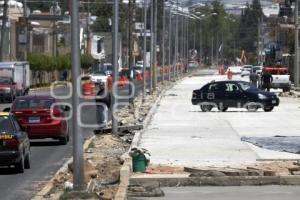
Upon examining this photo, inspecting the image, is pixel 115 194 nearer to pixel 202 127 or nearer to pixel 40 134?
pixel 40 134

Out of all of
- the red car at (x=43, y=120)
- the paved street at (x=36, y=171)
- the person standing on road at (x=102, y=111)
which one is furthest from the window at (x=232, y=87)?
the red car at (x=43, y=120)

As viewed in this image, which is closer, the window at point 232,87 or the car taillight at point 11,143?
the car taillight at point 11,143

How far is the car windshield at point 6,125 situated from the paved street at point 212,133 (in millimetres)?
3454

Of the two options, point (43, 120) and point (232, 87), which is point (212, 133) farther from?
point (232, 87)

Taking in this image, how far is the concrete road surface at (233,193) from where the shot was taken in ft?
53.5

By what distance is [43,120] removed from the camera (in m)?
29.6

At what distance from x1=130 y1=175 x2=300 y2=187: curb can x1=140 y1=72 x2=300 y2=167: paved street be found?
3379 mm

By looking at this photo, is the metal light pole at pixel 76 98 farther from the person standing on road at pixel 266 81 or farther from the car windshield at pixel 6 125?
the person standing on road at pixel 266 81

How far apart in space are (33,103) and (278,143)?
26.4ft

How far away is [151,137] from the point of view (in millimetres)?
30469

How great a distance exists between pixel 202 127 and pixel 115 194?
19.1 m

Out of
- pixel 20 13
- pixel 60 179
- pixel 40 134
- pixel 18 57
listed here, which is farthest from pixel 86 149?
pixel 20 13

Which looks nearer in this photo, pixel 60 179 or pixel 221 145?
pixel 60 179

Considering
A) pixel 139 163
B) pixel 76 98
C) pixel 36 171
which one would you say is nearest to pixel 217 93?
pixel 36 171
